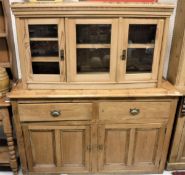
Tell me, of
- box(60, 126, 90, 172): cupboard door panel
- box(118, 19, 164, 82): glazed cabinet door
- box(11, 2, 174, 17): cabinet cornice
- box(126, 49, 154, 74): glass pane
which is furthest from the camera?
box(60, 126, 90, 172): cupboard door panel

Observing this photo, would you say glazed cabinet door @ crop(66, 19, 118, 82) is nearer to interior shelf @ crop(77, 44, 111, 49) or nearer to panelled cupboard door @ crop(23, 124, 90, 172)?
interior shelf @ crop(77, 44, 111, 49)

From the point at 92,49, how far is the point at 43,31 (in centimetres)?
39

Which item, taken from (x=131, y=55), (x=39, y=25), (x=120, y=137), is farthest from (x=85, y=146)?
(x=39, y=25)

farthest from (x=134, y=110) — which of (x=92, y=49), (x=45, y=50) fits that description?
(x=45, y=50)

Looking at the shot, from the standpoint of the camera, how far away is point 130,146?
5.81 feet

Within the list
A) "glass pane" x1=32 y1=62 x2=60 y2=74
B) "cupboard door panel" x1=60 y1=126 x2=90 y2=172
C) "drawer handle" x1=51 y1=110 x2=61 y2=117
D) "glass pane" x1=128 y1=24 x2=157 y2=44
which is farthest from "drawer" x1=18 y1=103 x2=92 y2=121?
"glass pane" x1=128 y1=24 x2=157 y2=44

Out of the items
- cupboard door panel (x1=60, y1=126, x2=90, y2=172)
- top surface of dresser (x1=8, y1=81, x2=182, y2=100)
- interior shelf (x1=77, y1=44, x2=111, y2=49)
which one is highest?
interior shelf (x1=77, y1=44, x2=111, y2=49)

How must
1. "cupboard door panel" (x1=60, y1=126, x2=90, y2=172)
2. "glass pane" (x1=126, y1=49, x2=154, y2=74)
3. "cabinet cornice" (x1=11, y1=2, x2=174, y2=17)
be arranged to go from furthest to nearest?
"cupboard door panel" (x1=60, y1=126, x2=90, y2=172) → "glass pane" (x1=126, y1=49, x2=154, y2=74) → "cabinet cornice" (x1=11, y1=2, x2=174, y2=17)

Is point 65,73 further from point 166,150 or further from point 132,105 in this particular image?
point 166,150

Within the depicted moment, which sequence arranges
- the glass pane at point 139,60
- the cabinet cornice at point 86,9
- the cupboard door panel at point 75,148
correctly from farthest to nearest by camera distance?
1. the cupboard door panel at point 75,148
2. the glass pane at point 139,60
3. the cabinet cornice at point 86,9

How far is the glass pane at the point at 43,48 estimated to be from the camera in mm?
1532

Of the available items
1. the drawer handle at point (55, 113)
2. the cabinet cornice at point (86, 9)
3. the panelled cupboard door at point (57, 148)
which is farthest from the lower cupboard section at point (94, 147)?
the cabinet cornice at point (86, 9)

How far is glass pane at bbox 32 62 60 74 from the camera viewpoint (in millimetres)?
1596

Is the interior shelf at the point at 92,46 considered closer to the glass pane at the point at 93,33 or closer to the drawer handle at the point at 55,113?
the glass pane at the point at 93,33
